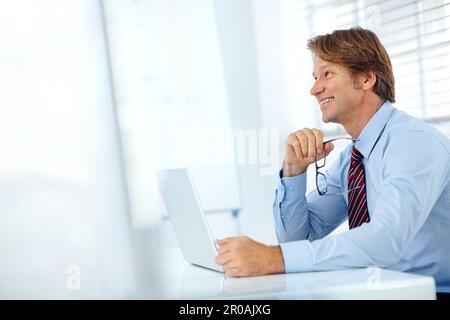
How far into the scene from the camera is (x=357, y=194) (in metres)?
1.54

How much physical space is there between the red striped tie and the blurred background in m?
1.39

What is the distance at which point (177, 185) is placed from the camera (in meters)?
1.28

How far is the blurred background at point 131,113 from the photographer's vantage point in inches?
126

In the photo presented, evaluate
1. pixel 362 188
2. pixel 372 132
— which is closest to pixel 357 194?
pixel 362 188

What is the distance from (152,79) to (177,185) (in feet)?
7.36

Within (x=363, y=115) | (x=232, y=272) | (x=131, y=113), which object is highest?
(x=131, y=113)

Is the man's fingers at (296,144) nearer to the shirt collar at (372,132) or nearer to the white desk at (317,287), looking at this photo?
the shirt collar at (372,132)

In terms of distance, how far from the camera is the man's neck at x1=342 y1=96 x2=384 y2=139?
1663mm

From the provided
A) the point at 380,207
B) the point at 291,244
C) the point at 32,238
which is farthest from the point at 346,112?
the point at 32,238

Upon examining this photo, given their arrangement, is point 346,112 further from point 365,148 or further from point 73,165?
point 73,165

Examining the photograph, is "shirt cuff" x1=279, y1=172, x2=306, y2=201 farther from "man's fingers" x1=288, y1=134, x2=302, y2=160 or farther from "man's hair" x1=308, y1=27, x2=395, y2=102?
"man's hair" x1=308, y1=27, x2=395, y2=102

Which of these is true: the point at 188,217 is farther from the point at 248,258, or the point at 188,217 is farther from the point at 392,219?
the point at 392,219

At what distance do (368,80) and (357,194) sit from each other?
345 mm

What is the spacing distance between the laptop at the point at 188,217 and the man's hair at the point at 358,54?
64cm
